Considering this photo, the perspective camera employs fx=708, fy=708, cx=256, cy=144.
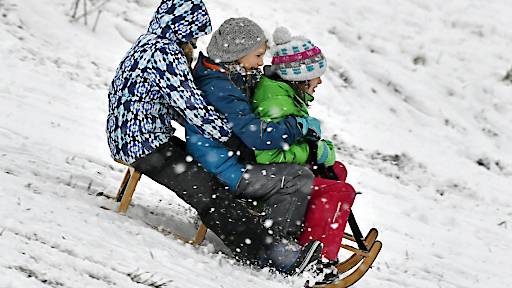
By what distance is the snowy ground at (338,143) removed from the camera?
3.97 metres

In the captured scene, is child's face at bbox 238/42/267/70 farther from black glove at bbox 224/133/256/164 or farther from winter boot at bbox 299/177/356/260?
winter boot at bbox 299/177/356/260

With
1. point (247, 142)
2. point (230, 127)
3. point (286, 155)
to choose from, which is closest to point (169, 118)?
point (230, 127)

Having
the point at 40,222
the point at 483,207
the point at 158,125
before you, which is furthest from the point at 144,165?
the point at 483,207

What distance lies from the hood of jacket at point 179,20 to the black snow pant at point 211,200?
28.0 inches

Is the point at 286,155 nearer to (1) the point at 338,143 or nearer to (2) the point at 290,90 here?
(2) the point at 290,90

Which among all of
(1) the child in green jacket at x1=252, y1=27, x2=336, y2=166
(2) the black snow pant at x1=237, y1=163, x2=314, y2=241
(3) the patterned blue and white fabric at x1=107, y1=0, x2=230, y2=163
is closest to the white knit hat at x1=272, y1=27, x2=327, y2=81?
(1) the child in green jacket at x1=252, y1=27, x2=336, y2=166

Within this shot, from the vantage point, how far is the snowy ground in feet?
13.0

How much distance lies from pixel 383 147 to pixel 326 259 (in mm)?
4922

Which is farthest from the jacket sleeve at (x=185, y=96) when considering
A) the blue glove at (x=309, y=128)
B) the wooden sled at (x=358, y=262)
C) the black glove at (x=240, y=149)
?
the wooden sled at (x=358, y=262)

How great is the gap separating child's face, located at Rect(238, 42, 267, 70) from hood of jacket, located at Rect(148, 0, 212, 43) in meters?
0.36

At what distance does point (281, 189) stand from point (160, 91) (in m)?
0.99

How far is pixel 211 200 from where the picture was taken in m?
4.55

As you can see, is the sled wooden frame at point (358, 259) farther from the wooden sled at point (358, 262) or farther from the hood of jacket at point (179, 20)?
the hood of jacket at point (179, 20)

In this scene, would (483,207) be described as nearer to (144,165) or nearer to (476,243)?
(476,243)
